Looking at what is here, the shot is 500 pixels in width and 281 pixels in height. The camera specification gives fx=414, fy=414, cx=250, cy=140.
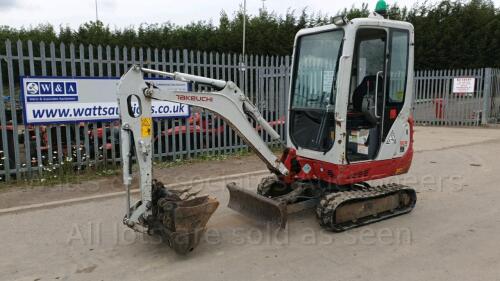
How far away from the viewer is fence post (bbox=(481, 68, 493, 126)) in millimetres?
16991

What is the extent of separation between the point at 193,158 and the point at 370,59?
517 cm

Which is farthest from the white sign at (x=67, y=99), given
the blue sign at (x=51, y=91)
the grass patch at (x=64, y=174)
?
the grass patch at (x=64, y=174)

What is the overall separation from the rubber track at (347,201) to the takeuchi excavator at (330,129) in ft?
0.04

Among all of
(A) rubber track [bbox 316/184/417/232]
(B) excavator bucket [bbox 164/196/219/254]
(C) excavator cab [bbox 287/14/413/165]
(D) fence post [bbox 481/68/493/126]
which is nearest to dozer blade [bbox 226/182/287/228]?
(A) rubber track [bbox 316/184/417/232]

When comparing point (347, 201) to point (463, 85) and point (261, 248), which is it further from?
point (463, 85)

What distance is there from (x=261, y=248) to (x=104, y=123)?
487cm

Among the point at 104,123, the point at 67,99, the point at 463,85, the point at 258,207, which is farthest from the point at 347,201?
the point at 463,85

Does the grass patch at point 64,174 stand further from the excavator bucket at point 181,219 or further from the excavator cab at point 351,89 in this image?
the excavator bucket at point 181,219

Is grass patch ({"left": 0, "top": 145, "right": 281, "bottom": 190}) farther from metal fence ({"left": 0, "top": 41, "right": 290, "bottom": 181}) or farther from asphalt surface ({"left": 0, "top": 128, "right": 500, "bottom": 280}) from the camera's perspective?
asphalt surface ({"left": 0, "top": 128, "right": 500, "bottom": 280})

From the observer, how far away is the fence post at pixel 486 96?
1699cm

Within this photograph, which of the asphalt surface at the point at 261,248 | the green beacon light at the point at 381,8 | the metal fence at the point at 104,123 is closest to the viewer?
the asphalt surface at the point at 261,248

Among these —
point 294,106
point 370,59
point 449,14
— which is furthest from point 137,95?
point 449,14

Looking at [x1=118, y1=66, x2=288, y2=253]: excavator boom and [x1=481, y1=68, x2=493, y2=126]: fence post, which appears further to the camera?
[x1=481, y1=68, x2=493, y2=126]: fence post

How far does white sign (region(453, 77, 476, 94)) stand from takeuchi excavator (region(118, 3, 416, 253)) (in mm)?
13295
